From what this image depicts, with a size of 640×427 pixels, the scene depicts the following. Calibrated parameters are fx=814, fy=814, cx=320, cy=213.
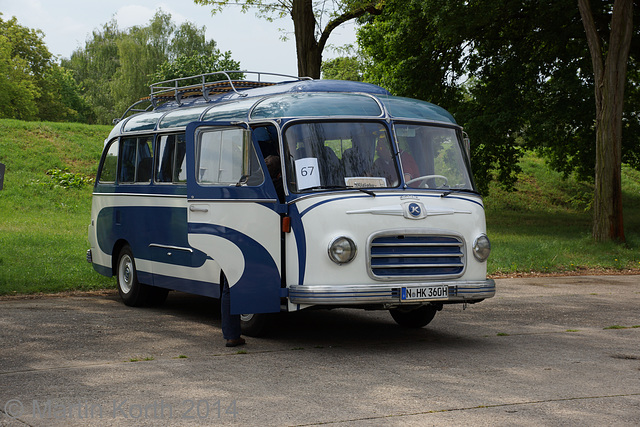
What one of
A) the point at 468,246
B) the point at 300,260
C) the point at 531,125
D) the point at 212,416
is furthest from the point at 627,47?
the point at 212,416

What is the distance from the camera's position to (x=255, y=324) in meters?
9.13

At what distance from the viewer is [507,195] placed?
132ft

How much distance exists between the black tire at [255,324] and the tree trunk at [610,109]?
1410 centimetres

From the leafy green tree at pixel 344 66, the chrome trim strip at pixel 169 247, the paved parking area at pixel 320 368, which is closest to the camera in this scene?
the paved parking area at pixel 320 368

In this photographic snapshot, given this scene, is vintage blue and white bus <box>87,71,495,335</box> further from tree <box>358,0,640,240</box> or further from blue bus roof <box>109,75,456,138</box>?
tree <box>358,0,640,240</box>

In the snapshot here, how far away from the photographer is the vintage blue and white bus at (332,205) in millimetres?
8289

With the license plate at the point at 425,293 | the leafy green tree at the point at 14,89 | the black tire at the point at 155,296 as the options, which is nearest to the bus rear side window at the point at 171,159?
the black tire at the point at 155,296

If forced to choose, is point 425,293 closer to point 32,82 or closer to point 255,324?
point 255,324

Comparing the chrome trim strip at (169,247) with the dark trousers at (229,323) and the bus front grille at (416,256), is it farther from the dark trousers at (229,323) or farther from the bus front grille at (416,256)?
the bus front grille at (416,256)

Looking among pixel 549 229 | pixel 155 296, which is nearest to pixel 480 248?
pixel 155 296

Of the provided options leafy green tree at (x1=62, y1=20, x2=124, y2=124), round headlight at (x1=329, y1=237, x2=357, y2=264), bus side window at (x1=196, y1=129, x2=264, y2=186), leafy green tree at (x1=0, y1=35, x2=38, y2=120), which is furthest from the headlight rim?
leafy green tree at (x1=62, y1=20, x2=124, y2=124)

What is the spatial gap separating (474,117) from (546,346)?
18.7 meters

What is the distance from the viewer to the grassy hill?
15.7m

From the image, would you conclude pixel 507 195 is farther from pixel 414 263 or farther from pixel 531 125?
pixel 414 263
